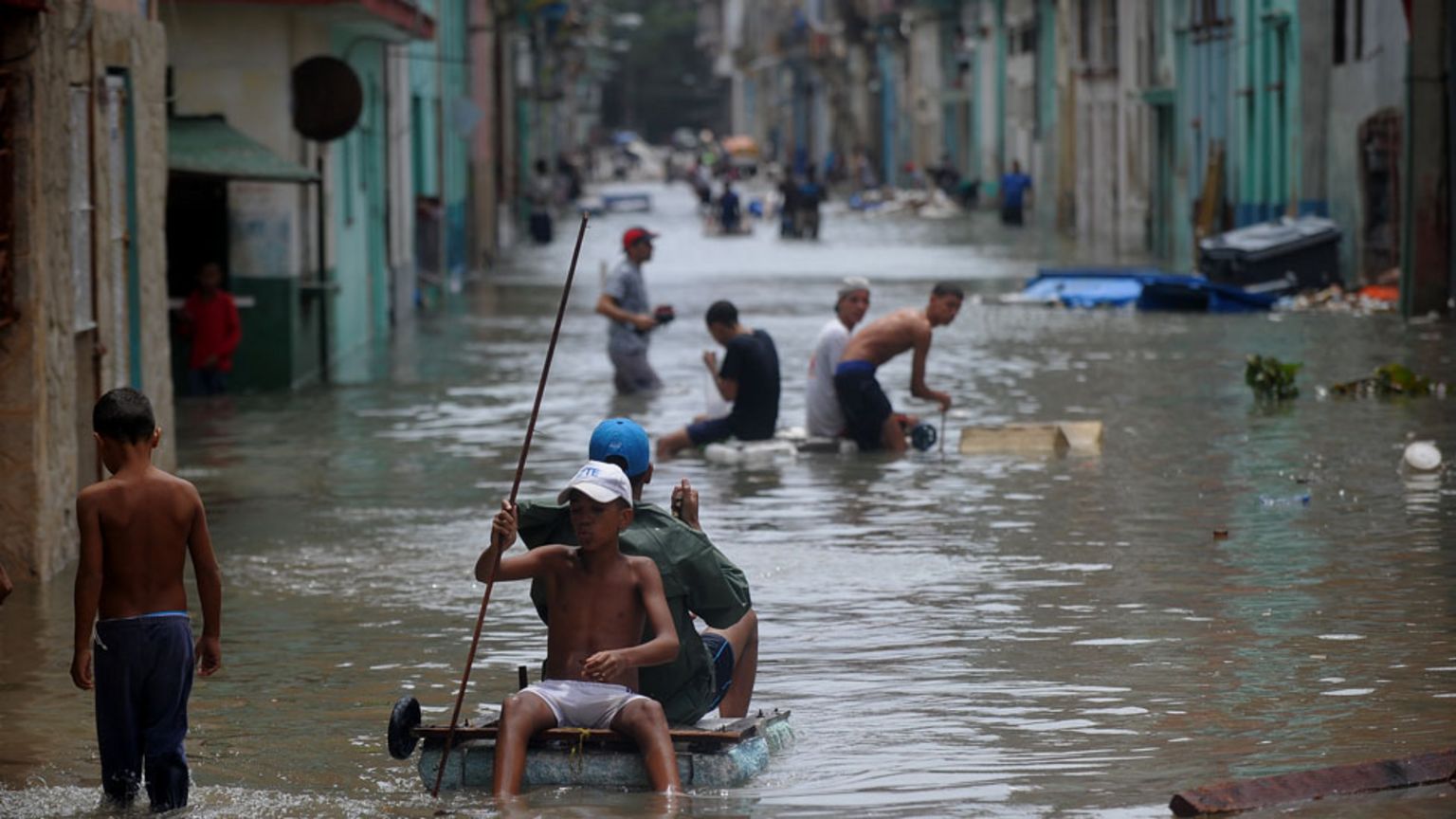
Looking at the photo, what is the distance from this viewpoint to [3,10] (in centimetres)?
1180

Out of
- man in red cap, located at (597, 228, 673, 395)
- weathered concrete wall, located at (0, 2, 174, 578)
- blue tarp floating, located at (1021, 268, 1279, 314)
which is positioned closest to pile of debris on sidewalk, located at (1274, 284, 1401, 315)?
blue tarp floating, located at (1021, 268, 1279, 314)

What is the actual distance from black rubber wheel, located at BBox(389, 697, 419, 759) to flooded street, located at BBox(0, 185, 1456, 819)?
159mm

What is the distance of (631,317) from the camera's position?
20562mm

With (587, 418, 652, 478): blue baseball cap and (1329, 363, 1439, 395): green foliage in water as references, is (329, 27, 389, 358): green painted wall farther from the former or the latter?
(587, 418, 652, 478): blue baseball cap

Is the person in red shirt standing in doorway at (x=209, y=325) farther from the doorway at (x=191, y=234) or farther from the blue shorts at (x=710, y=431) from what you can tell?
the blue shorts at (x=710, y=431)

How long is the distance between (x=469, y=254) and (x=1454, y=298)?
17888mm

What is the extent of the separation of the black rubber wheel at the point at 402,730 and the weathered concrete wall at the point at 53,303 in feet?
15.5

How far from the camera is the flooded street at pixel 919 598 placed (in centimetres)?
812

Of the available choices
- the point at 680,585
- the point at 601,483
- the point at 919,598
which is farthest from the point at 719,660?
the point at 919,598

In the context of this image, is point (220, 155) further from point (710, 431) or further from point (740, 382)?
point (740, 382)

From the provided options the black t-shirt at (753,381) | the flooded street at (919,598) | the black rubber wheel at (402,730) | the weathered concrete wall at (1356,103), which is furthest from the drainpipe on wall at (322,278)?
the black rubber wheel at (402,730)

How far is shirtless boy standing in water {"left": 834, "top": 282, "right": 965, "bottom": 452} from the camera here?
54.5 ft

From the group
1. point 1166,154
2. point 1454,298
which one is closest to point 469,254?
point 1166,154

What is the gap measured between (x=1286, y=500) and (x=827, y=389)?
11.9ft
